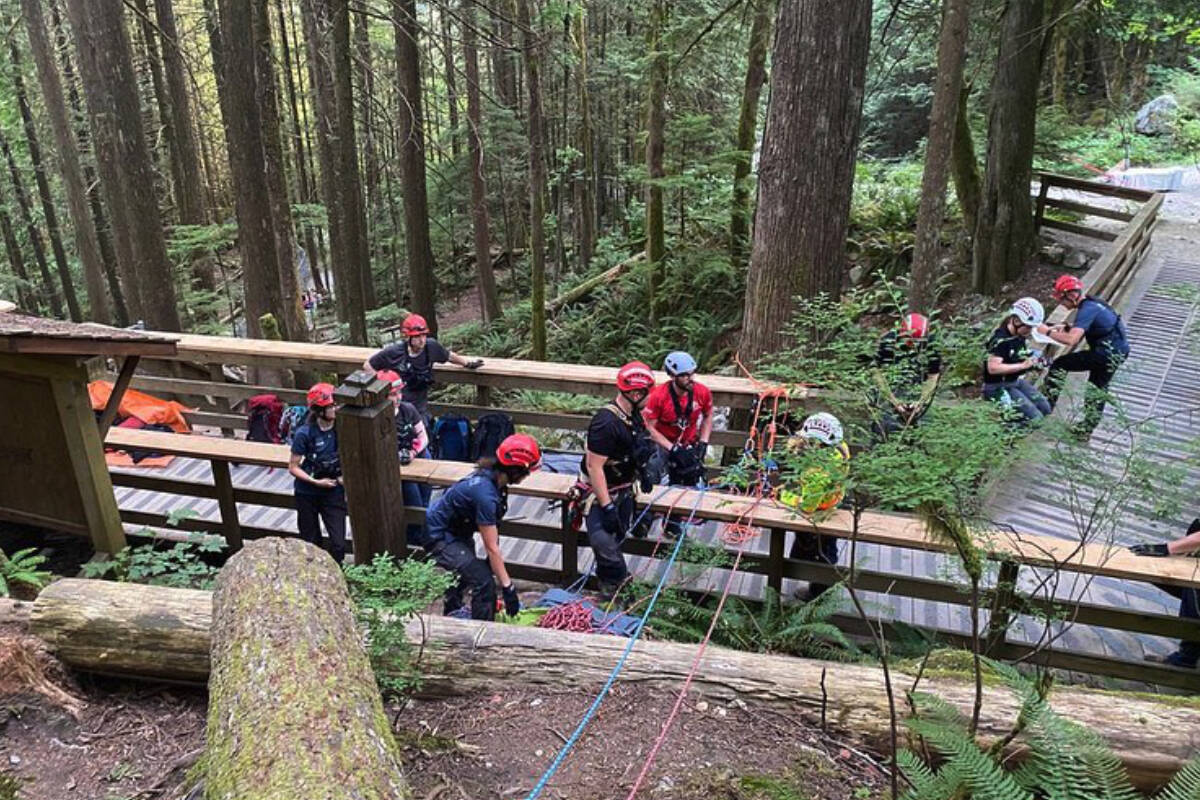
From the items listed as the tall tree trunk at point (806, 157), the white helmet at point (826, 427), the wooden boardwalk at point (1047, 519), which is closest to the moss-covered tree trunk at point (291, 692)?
the white helmet at point (826, 427)

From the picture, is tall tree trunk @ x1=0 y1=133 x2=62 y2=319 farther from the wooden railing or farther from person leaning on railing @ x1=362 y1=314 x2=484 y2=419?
person leaning on railing @ x1=362 y1=314 x2=484 y2=419

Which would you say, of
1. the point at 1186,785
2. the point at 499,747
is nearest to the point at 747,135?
the point at 499,747

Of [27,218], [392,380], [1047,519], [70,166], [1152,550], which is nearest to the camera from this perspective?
[1152,550]

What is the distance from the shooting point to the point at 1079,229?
15.0 m

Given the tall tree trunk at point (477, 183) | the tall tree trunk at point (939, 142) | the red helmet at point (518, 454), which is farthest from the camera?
the tall tree trunk at point (477, 183)

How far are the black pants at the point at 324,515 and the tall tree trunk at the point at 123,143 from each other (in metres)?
7.09

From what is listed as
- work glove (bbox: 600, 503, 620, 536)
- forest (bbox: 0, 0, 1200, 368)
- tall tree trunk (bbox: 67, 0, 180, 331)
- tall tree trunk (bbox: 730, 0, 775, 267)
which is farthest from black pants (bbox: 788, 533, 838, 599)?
tall tree trunk (bbox: 67, 0, 180, 331)

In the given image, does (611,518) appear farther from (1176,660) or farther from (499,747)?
(1176,660)

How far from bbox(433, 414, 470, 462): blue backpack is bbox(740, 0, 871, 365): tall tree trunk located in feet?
9.40

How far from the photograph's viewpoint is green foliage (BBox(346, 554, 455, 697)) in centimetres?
372

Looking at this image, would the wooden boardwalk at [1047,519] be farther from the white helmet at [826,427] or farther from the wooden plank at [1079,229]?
the wooden plank at [1079,229]

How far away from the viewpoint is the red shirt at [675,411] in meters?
6.10

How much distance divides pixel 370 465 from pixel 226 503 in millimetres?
1902

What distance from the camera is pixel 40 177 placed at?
2312 cm
